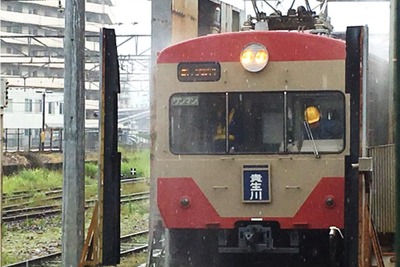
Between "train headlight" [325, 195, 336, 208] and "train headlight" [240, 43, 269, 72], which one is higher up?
"train headlight" [240, 43, 269, 72]

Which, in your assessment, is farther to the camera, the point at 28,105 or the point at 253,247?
the point at 28,105

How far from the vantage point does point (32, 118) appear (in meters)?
32.4

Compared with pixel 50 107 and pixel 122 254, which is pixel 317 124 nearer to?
pixel 122 254

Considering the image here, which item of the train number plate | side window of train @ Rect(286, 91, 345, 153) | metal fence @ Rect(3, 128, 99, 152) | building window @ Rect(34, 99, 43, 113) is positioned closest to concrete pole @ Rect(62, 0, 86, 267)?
the train number plate

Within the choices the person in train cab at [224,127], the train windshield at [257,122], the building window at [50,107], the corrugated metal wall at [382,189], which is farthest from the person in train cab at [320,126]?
the building window at [50,107]

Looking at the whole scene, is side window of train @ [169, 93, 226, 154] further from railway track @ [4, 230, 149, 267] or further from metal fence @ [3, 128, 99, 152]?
metal fence @ [3, 128, 99, 152]

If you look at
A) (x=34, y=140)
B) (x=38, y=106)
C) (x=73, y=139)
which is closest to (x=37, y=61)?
(x=38, y=106)

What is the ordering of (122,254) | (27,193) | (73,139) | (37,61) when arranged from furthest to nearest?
(37,61)
(27,193)
(122,254)
(73,139)

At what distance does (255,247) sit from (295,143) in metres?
1.14

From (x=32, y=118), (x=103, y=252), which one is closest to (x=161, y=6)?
(x=103, y=252)

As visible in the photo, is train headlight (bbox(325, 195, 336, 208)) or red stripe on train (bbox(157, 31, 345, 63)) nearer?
train headlight (bbox(325, 195, 336, 208))

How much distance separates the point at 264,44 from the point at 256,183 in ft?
4.74

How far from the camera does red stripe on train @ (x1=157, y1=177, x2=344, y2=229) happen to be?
26.5ft

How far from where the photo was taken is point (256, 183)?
26.7 feet
